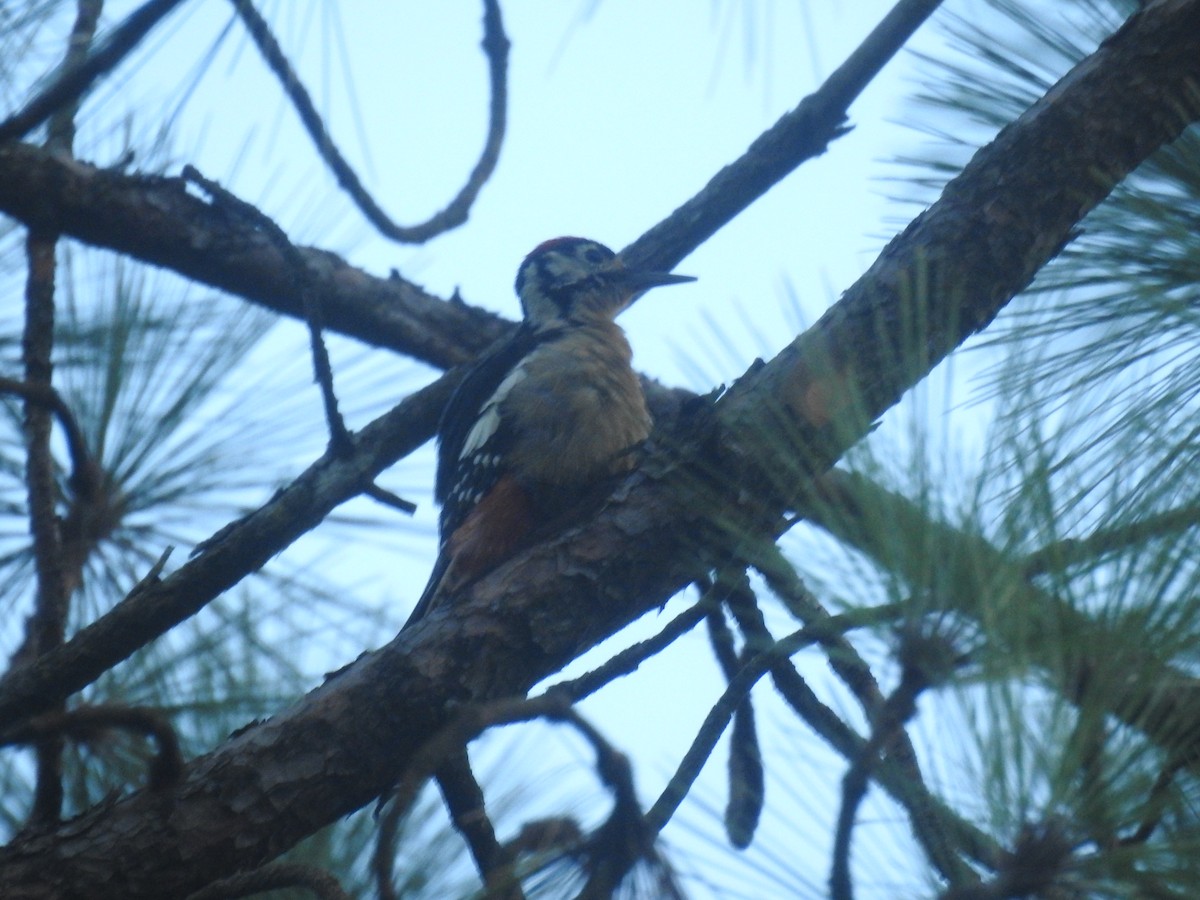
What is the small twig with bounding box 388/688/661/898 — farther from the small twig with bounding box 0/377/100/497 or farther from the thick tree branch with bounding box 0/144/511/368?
the thick tree branch with bounding box 0/144/511/368

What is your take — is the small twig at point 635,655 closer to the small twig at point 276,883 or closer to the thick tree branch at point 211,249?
the small twig at point 276,883

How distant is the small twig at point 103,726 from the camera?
160 centimetres

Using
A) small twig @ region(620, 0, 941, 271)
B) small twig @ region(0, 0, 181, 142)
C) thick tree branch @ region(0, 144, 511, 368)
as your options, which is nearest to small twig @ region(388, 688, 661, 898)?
small twig @ region(0, 0, 181, 142)

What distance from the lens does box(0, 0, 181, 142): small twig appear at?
1.51 meters

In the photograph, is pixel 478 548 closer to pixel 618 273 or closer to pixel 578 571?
pixel 578 571

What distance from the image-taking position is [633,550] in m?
1.99

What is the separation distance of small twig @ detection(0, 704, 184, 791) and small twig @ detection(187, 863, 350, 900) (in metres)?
0.17

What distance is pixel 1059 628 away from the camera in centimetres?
120

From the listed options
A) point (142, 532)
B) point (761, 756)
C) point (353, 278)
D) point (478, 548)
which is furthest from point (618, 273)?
point (761, 756)

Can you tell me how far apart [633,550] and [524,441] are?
98cm

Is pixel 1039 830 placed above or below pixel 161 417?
below

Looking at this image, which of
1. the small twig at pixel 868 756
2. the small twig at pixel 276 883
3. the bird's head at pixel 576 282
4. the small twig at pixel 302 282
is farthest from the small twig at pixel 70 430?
the small twig at pixel 868 756

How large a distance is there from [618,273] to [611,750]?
2.47 metres

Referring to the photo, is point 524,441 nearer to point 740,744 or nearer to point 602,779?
point 740,744
